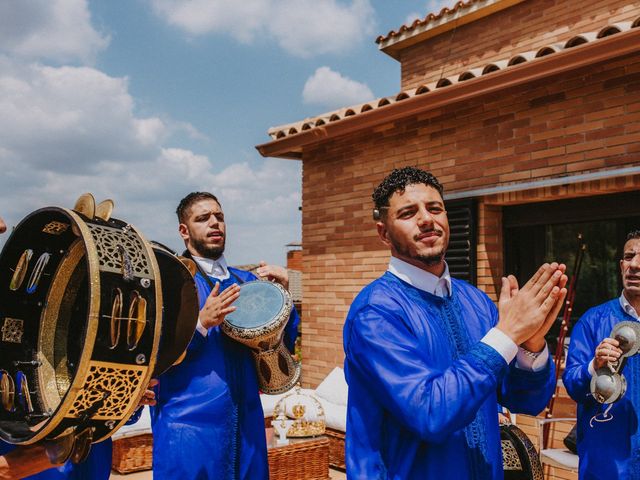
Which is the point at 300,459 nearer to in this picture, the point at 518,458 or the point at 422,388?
the point at 518,458

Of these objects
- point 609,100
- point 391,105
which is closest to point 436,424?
point 609,100

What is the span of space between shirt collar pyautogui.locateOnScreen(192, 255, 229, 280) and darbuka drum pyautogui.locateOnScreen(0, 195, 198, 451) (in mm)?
1561

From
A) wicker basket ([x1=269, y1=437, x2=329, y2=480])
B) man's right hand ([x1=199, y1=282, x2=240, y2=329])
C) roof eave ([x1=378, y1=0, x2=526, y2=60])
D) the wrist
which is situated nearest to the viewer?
the wrist

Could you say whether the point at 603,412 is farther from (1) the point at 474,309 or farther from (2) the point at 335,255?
(2) the point at 335,255

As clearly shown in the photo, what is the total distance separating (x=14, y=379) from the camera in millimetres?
1789

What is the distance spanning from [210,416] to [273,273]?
3.30ft

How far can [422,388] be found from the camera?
1.76 meters

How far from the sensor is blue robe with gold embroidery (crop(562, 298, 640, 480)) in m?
3.30

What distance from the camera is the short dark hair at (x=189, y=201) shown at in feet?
12.2

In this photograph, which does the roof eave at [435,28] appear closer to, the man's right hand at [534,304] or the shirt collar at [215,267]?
the shirt collar at [215,267]

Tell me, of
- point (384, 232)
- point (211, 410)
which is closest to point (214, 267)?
point (211, 410)

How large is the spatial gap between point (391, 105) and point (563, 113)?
155 cm

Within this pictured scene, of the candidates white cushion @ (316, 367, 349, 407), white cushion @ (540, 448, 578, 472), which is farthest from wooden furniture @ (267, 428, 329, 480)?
white cushion @ (540, 448, 578, 472)

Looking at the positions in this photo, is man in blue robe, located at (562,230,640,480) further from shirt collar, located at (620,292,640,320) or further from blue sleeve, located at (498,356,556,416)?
blue sleeve, located at (498,356,556,416)
